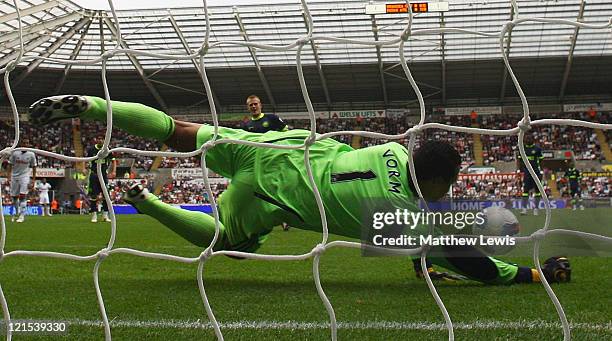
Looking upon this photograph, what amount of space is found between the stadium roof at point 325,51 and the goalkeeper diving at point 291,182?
57.2 feet

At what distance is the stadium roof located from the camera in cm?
2219

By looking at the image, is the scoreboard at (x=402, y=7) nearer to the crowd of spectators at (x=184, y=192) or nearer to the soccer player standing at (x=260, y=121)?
the crowd of spectators at (x=184, y=192)

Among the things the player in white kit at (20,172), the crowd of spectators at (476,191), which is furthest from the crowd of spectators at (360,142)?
the crowd of spectators at (476,191)

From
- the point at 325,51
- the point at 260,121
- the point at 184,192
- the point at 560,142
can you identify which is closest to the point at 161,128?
the point at 260,121

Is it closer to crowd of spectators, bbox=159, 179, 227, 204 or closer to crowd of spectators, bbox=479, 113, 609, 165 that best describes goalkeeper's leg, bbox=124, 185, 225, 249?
crowd of spectators, bbox=479, 113, 609, 165

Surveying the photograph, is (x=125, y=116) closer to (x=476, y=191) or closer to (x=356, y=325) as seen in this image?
(x=356, y=325)

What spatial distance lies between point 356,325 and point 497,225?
69cm

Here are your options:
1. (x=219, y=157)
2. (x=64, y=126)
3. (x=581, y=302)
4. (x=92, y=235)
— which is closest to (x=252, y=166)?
(x=219, y=157)

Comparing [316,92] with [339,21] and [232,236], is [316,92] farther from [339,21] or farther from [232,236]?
[232,236]

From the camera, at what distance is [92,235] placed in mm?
7535

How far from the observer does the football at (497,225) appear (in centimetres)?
223

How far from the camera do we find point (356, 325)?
2150mm

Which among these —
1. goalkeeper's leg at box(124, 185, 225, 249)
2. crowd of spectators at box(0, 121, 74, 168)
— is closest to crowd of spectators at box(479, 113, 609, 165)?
goalkeeper's leg at box(124, 185, 225, 249)

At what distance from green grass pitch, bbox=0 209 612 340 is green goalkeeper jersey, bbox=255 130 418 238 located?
0.38 metres
